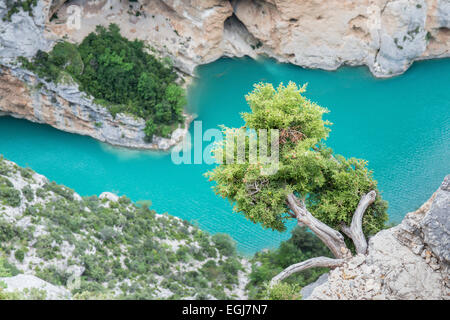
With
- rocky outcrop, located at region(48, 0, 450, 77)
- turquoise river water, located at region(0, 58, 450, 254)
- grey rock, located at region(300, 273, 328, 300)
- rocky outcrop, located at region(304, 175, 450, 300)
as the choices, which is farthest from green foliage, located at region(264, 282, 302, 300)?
rocky outcrop, located at region(48, 0, 450, 77)

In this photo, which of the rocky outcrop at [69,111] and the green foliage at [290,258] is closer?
the green foliage at [290,258]

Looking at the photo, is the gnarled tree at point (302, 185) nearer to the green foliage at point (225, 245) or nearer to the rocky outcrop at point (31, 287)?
the green foliage at point (225, 245)

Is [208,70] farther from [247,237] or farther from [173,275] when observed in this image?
[173,275]

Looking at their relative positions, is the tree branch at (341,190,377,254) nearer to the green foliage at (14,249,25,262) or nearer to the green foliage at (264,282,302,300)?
the green foliage at (264,282,302,300)

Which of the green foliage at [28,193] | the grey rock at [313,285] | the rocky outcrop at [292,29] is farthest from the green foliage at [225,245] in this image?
the rocky outcrop at [292,29]

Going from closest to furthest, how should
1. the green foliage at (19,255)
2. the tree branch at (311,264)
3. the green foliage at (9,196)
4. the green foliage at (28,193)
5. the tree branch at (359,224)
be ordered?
the green foliage at (19,255), the tree branch at (311,264), the tree branch at (359,224), the green foliage at (9,196), the green foliage at (28,193)

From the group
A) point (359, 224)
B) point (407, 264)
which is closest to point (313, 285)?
point (359, 224)

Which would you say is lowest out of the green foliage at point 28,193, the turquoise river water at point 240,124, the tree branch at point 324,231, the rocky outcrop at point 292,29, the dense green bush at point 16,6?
the tree branch at point 324,231
